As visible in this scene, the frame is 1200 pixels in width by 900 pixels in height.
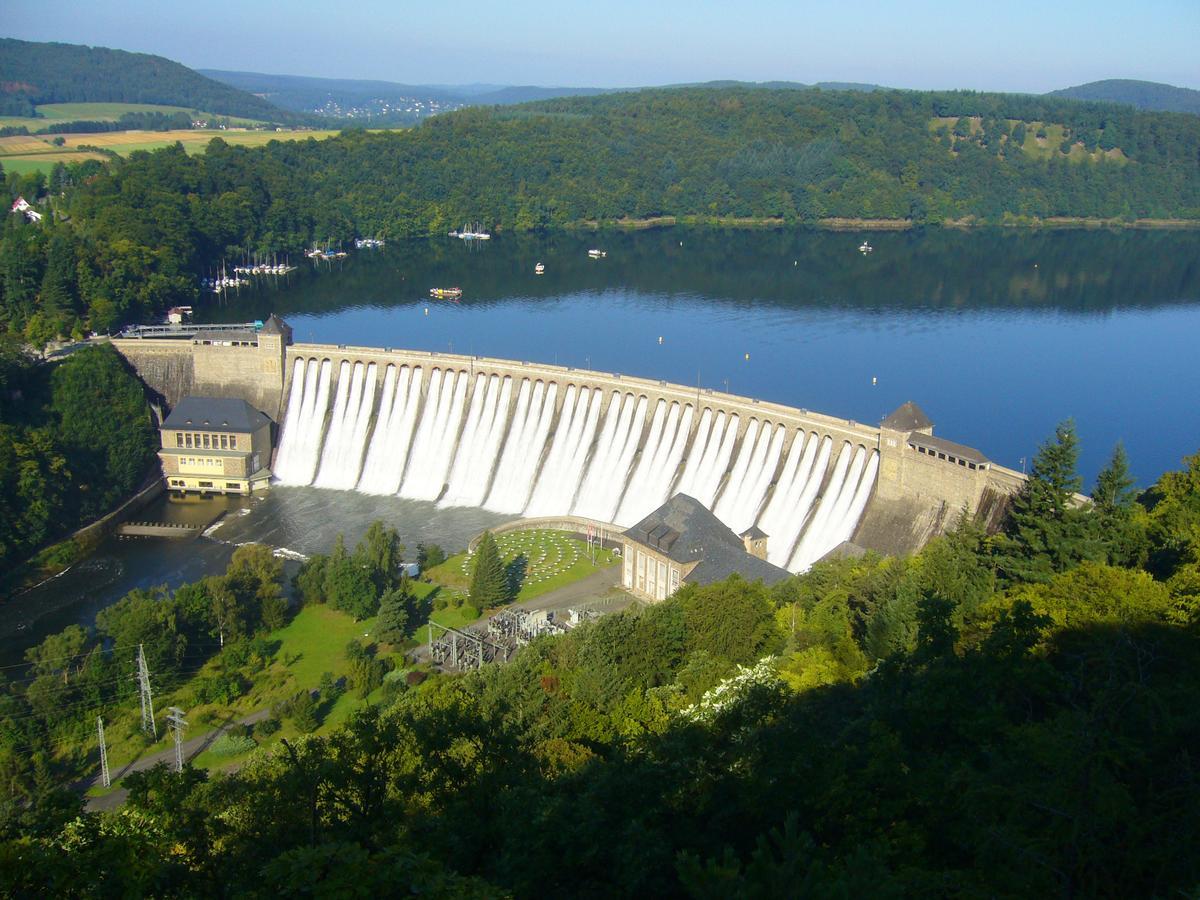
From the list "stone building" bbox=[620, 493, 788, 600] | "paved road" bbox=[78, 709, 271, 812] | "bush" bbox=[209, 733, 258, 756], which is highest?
"stone building" bbox=[620, 493, 788, 600]

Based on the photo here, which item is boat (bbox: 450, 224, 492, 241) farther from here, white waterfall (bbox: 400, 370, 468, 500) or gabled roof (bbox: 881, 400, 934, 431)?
gabled roof (bbox: 881, 400, 934, 431)

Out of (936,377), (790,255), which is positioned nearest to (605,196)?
(790,255)

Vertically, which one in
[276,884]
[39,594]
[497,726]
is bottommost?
[39,594]

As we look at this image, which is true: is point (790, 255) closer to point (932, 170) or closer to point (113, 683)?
point (932, 170)

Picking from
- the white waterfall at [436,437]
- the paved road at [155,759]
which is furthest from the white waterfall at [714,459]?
the paved road at [155,759]

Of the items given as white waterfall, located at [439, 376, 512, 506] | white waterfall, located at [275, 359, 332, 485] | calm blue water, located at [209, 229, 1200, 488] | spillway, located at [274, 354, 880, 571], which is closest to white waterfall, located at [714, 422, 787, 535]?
spillway, located at [274, 354, 880, 571]

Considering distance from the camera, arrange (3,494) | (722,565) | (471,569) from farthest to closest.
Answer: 1. (3,494)
2. (471,569)
3. (722,565)
